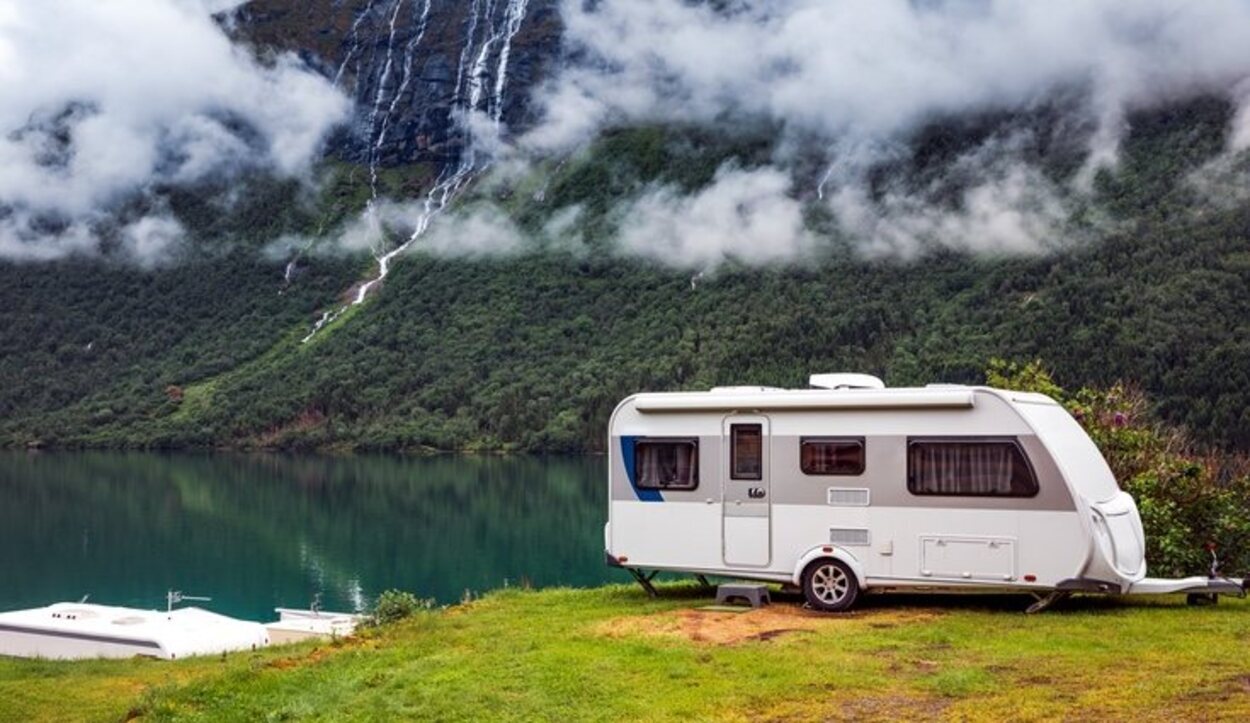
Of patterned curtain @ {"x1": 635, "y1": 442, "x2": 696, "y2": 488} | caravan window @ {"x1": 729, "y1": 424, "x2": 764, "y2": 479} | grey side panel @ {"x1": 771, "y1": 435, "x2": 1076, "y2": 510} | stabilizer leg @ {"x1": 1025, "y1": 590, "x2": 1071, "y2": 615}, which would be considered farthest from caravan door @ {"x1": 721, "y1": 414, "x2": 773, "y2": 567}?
stabilizer leg @ {"x1": 1025, "y1": 590, "x2": 1071, "y2": 615}

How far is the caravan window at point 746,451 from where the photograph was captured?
1603cm

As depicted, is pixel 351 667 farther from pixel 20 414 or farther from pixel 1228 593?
pixel 20 414

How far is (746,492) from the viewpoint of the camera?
52.6 feet

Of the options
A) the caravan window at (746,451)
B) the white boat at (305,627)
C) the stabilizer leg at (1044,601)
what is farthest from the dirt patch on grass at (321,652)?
the white boat at (305,627)

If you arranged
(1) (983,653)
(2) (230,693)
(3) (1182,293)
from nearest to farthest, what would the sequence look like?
(1) (983,653) → (2) (230,693) → (3) (1182,293)

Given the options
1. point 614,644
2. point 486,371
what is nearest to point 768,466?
point 614,644

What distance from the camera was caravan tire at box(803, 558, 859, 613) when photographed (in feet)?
50.7

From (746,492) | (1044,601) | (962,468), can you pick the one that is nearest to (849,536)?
(746,492)

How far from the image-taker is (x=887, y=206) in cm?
18725

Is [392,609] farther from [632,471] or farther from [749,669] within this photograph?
[749,669]

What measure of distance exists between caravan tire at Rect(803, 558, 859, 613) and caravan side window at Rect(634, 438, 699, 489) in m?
1.75

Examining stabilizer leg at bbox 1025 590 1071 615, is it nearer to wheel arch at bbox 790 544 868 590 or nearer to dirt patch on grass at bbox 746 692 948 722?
wheel arch at bbox 790 544 868 590

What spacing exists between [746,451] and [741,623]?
7.09 feet

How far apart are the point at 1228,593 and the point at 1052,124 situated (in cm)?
18656
